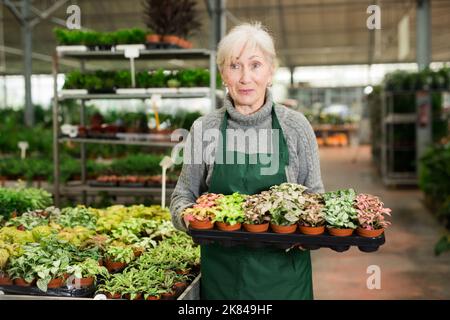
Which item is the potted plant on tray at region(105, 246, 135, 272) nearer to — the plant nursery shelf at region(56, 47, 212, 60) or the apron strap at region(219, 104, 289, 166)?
the apron strap at region(219, 104, 289, 166)

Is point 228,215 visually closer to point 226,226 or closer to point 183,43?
point 226,226

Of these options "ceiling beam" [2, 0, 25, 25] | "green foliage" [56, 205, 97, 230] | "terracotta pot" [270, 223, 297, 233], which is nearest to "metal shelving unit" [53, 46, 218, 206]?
"green foliage" [56, 205, 97, 230]

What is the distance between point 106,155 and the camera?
9.16 m

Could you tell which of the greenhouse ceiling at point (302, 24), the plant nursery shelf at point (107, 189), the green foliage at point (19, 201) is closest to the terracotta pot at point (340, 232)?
the green foliage at point (19, 201)

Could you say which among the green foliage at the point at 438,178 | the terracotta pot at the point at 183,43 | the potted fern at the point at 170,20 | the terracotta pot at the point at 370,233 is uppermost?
the potted fern at the point at 170,20

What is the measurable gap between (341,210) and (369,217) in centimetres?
10

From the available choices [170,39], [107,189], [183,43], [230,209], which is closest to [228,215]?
[230,209]

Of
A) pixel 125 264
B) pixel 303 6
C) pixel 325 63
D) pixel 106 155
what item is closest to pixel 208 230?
pixel 125 264

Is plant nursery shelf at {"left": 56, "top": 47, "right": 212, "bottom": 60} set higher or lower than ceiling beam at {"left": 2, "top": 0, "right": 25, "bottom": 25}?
lower

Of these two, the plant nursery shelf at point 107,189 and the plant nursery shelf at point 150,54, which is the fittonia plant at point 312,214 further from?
the plant nursery shelf at point 107,189

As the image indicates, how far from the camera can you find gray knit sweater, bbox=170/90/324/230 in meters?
2.22

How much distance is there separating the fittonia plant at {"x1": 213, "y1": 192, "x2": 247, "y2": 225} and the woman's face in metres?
0.38

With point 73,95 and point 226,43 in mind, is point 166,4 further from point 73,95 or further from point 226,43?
point 226,43

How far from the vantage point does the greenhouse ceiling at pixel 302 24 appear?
19266 millimetres
